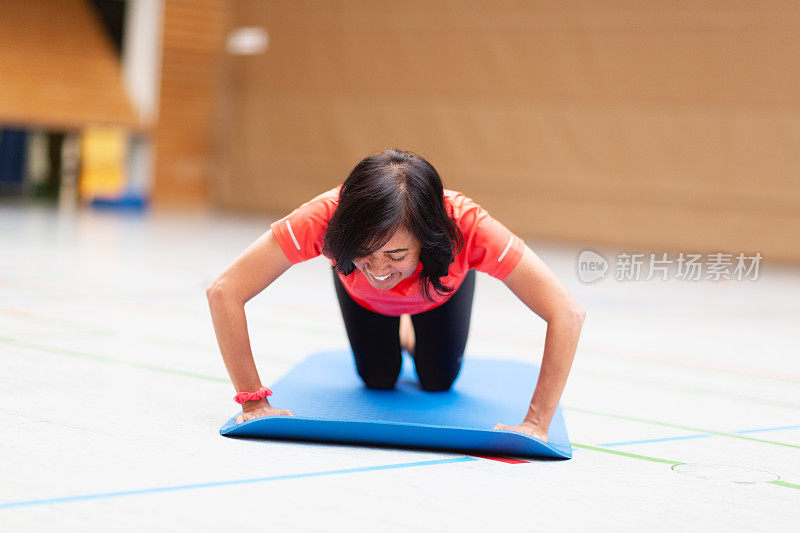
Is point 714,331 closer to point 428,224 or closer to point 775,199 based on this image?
point 428,224

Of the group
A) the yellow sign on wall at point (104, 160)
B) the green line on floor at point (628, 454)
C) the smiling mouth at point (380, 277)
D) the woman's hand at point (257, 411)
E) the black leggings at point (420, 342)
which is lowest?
the green line on floor at point (628, 454)

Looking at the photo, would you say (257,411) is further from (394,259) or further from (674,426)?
(674,426)

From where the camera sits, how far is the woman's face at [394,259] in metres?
2.21

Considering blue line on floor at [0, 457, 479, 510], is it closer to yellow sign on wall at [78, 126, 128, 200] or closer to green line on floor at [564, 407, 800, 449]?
green line on floor at [564, 407, 800, 449]

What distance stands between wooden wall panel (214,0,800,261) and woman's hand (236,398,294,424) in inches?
384

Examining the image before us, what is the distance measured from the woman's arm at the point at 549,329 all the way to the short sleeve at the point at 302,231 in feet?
1.53

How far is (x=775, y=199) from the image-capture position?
36.5 ft

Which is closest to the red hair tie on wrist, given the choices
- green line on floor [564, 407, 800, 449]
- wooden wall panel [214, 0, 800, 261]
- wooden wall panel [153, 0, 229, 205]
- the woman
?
the woman

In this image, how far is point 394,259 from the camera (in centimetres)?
225

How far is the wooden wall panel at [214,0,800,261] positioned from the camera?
11.2m

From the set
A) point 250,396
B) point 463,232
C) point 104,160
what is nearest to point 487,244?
point 463,232

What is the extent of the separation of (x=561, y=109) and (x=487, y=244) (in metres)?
10.4

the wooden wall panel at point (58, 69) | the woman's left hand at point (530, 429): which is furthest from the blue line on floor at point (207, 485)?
the wooden wall panel at point (58, 69)

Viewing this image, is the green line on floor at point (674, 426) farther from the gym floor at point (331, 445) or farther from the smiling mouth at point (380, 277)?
the smiling mouth at point (380, 277)
